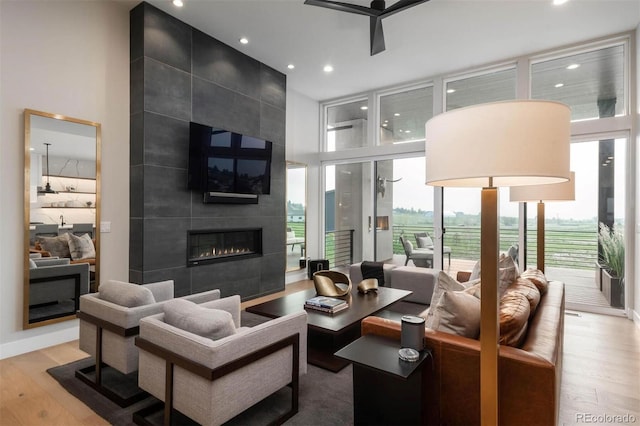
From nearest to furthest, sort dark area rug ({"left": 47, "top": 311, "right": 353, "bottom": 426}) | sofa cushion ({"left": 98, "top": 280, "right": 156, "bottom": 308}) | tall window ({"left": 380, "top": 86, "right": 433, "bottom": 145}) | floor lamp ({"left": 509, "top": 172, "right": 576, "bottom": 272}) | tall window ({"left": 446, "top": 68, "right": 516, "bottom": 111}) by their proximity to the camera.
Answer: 1. dark area rug ({"left": 47, "top": 311, "right": 353, "bottom": 426})
2. sofa cushion ({"left": 98, "top": 280, "right": 156, "bottom": 308})
3. floor lamp ({"left": 509, "top": 172, "right": 576, "bottom": 272})
4. tall window ({"left": 446, "top": 68, "right": 516, "bottom": 111})
5. tall window ({"left": 380, "top": 86, "right": 433, "bottom": 145})

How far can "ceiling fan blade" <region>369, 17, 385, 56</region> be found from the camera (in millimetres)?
3634

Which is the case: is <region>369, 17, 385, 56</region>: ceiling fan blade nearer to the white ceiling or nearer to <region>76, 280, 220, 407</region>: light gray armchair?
the white ceiling

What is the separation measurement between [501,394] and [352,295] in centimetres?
213

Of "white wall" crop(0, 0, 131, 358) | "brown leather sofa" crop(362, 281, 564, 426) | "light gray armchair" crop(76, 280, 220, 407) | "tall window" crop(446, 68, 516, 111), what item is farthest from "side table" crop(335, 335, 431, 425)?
"tall window" crop(446, 68, 516, 111)

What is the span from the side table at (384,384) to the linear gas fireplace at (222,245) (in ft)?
9.98

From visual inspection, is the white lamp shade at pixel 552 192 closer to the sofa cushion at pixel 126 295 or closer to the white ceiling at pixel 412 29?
the white ceiling at pixel 412 29

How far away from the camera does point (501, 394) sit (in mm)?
1566

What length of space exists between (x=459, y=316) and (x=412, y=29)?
3718 mm

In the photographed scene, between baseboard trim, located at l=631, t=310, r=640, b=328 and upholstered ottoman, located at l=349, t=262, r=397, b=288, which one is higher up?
upholstered ottoman, located at l=349, t=262, r=397, b=288

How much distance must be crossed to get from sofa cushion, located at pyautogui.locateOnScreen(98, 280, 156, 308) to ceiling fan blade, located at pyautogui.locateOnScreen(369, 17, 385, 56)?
3.37m

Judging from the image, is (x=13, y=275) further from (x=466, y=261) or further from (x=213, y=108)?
A: (x=466, y=261)

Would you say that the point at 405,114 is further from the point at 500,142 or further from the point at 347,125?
the point at 500,142

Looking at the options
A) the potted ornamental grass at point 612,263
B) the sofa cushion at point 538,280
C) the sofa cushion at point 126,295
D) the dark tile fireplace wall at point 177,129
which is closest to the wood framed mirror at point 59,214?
the dark tile fireplace wall at point 177,129

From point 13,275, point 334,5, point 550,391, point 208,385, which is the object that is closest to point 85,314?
point 13,275
